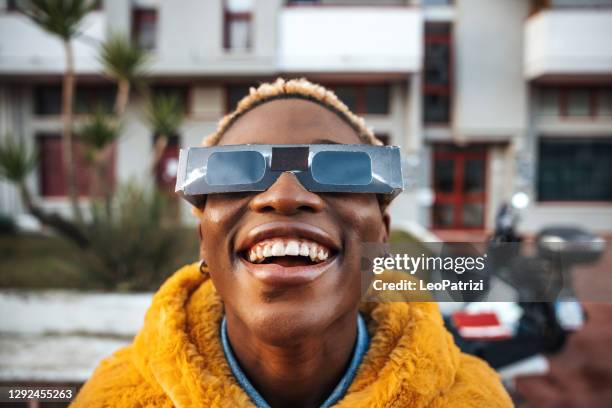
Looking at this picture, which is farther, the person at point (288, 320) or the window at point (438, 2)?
the window at point (438, 2)

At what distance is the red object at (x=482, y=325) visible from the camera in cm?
304

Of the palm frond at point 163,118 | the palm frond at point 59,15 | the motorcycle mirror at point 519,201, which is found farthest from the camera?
the palm frond at point 163,118

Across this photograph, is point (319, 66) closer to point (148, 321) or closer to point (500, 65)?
point (500, 65)

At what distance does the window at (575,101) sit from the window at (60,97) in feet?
39.6

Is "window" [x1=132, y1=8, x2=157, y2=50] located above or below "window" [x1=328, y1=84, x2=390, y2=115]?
above

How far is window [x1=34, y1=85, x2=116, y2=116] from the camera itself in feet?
39.9

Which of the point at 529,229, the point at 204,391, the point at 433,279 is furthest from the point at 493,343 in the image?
Answer: the point at 529,229

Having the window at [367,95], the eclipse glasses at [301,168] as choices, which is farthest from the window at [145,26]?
the eclipse glasses at [301,168]

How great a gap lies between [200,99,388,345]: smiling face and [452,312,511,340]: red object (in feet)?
6.93

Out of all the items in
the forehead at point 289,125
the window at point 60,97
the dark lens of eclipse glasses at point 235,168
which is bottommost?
the dark lens of eclipse glasses at point 235,168

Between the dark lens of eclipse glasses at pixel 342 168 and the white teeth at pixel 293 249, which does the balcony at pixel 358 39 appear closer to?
the dark lens of eclipse glasses at pixel 342 168

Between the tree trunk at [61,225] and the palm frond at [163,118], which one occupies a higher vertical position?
the palm frond at [163,118]

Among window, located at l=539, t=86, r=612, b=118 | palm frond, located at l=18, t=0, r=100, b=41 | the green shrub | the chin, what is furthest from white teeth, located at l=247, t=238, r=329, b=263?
window, located at l=539, t=86, r=612, b=118

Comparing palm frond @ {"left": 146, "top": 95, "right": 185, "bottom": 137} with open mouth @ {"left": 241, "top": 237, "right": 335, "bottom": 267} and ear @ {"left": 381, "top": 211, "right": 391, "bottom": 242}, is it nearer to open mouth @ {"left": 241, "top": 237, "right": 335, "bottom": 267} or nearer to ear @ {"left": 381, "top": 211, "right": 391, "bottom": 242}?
ear @ {"left": 381, "top": 211, "right": 391, "bottom": 242}
